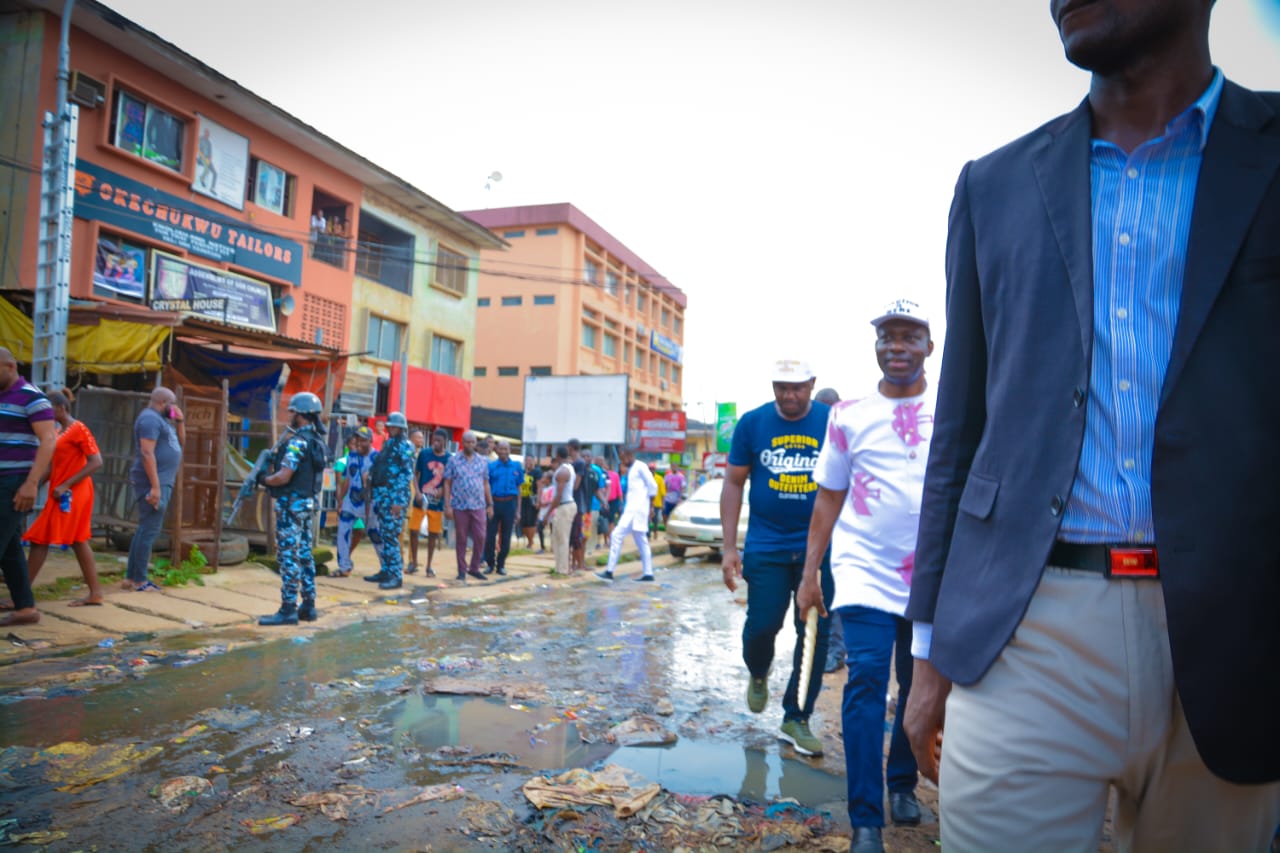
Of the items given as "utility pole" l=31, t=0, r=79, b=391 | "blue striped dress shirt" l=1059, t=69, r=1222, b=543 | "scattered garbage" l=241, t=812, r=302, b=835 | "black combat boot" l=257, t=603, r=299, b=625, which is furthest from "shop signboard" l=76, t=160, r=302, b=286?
"blue striped dress shirt" l=1059, t=69, r=1222, b=543

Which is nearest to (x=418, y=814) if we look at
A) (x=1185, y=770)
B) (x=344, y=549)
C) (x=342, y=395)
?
(x=1185, y=770)

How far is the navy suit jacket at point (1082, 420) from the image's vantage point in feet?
Answer: 3.91

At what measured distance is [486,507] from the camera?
11.2 metres

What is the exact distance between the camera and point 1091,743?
1.28 m

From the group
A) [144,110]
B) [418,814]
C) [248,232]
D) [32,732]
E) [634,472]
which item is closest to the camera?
[418,814]

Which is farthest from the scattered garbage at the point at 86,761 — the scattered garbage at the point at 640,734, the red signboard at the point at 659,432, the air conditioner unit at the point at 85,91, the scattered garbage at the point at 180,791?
the red signboard at the point at 659,432

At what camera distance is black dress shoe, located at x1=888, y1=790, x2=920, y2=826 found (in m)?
3.38

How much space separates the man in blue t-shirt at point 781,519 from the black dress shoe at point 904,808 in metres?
0.72

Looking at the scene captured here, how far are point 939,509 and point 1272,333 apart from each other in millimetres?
592

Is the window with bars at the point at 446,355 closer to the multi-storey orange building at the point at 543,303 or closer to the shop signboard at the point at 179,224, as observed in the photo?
the shop signboard at the point at 179,224

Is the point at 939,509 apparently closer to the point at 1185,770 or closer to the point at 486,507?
the point at 1185,770

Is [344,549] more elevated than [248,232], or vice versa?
[248,232]

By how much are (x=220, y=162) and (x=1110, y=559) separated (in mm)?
19098

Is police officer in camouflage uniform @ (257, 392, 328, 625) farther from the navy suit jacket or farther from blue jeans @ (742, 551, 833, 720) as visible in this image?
the navy suit jacket
